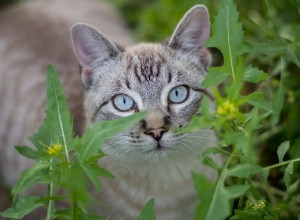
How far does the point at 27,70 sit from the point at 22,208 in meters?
1.74

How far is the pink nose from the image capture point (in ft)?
7.62

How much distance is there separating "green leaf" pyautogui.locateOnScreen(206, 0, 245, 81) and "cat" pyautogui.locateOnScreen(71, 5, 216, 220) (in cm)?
36

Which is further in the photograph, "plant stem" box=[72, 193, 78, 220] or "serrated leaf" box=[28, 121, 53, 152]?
"serrated leaf" box=[28, 121, 53, 152]

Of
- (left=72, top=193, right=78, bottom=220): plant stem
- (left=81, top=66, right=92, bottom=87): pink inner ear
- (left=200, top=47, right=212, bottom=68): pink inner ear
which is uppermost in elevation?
(left=81, top=66, right=92, bottom=87): pink inner ear

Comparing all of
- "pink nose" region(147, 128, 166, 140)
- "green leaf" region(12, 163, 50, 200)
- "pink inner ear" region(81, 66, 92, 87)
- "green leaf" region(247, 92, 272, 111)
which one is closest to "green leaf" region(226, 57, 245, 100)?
"green leaf" region(247, 92, 272, 111)

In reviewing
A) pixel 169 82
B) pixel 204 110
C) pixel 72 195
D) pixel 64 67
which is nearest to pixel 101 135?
pixel 72 195

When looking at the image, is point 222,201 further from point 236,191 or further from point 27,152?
point 27,152

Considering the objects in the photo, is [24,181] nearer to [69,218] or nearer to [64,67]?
[69,218]

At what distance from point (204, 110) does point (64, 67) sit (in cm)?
178

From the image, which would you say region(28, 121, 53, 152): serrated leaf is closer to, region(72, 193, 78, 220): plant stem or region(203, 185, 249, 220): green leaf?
region(72, 193, 78, 220): plant stem

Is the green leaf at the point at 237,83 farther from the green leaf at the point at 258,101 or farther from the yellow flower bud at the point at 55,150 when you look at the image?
the yellow flower bud at the point at 55,150

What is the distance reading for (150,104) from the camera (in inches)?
95.4

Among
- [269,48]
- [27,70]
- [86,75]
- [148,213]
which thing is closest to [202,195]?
[148,213]

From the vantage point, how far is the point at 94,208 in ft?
8.94
